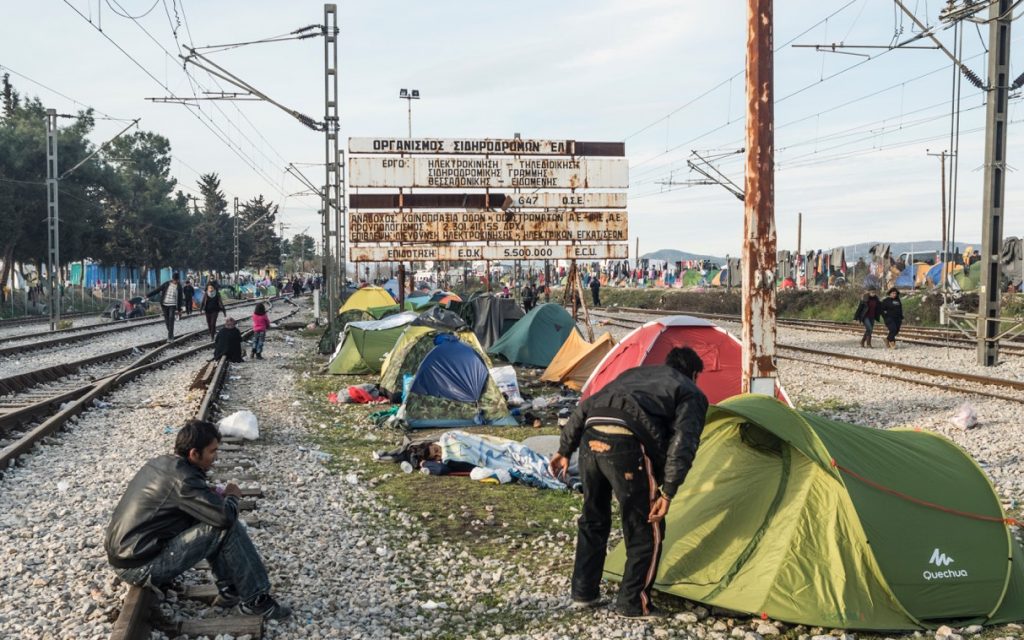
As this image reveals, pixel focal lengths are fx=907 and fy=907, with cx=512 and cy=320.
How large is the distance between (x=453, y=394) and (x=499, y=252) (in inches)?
531

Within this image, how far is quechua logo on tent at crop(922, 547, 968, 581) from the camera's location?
5754mm

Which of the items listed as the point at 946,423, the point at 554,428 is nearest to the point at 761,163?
the point at 554,428

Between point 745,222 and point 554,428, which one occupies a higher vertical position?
point 745,222

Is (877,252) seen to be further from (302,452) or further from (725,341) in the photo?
(302,452)

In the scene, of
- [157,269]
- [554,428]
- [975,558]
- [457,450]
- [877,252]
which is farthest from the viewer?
[157,269]

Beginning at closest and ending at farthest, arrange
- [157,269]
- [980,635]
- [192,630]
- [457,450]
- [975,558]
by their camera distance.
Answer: [192,630]
[980,635]
[975,558]
[457,450]
[157,269]

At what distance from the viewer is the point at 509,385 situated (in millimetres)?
14773

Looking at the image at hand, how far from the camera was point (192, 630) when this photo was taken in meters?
5.18

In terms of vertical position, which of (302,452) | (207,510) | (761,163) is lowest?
(302,452)

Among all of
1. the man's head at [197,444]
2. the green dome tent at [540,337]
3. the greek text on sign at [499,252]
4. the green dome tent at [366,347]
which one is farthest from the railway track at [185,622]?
the greek text on sign at [499,252]

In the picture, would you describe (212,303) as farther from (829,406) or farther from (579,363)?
(829,406)

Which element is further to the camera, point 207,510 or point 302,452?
point 302,452

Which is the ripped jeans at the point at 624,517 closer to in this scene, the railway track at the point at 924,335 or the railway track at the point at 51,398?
the railway track at the point at 51,398

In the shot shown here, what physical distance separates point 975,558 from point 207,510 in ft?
16.1
